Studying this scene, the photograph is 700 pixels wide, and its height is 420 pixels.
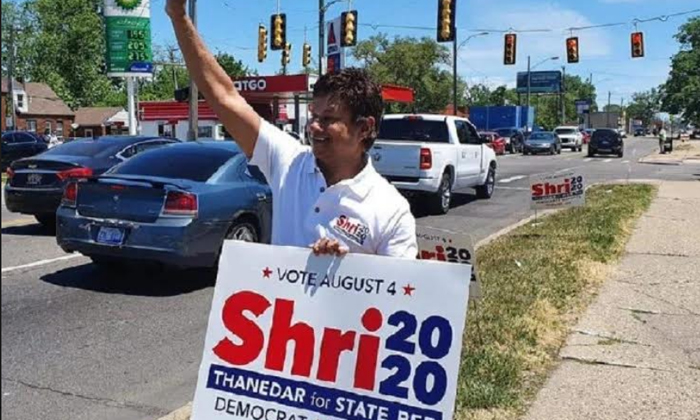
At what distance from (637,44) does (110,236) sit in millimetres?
31061

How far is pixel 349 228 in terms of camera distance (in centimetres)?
247

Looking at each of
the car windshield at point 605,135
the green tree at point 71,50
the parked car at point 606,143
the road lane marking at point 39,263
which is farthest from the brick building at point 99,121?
the road lane marking at point 39,263

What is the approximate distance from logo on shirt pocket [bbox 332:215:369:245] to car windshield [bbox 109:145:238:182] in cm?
577

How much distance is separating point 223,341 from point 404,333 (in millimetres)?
620

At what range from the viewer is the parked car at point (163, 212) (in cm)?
751

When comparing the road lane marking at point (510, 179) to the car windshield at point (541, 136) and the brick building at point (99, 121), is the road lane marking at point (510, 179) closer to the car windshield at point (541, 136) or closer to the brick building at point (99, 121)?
the car windshield at point (541, 136)

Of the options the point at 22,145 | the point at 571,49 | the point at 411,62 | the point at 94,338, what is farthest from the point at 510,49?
the point at 411,62

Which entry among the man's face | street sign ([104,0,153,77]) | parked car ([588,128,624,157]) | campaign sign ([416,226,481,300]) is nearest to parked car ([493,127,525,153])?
A: parked car ([588,128,624,157])

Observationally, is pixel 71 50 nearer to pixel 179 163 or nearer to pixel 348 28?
pixel 348 28

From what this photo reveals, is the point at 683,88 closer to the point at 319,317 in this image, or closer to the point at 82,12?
the point at 82,12

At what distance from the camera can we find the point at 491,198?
18.5m

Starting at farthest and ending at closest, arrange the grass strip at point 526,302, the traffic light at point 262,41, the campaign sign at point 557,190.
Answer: the traffic light at point 262,41
the campaign sign at point 557,190
the grass strip at point 526,302

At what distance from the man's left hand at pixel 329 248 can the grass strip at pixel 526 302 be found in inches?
77.5

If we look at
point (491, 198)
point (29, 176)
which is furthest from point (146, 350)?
point (491, 198)
